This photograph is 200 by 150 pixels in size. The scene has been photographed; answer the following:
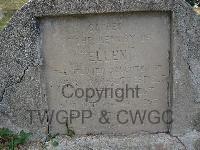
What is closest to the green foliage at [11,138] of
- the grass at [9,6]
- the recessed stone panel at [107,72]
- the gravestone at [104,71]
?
the gravestone at [104,71]

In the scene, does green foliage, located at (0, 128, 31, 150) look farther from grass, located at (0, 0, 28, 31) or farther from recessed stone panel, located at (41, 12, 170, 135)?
grass, located at (0, 0, 28, 31)

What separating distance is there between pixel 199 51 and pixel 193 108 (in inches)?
20.2

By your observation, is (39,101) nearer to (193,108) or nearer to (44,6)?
(44,6)

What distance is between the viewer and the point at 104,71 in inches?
150

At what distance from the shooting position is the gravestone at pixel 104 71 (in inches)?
142

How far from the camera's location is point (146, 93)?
388cm

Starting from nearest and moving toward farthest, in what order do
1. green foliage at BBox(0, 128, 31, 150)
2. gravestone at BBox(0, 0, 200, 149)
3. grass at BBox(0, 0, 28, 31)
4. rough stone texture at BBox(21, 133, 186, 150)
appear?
gravestone at BBox(0, 0, 200, 149), green foliage at BBox(0, 128, 31, 150), rough stone texture at BBox(21, 133, 186, 150), grass at BBox(0, 0, 28, 31)

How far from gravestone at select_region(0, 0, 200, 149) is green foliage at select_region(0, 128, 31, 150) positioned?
6cm

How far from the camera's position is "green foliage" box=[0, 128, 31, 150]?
3.73 m

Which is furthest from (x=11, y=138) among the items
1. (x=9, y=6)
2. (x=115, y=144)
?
(x=9, y=6)

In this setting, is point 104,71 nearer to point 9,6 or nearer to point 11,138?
point 11,138

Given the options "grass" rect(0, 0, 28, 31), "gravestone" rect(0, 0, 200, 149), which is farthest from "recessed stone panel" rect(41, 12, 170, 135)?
"grass" rect(0, 0, 28, 31)

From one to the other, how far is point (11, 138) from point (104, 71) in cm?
99

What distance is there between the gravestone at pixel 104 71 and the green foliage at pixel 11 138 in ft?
0.20
